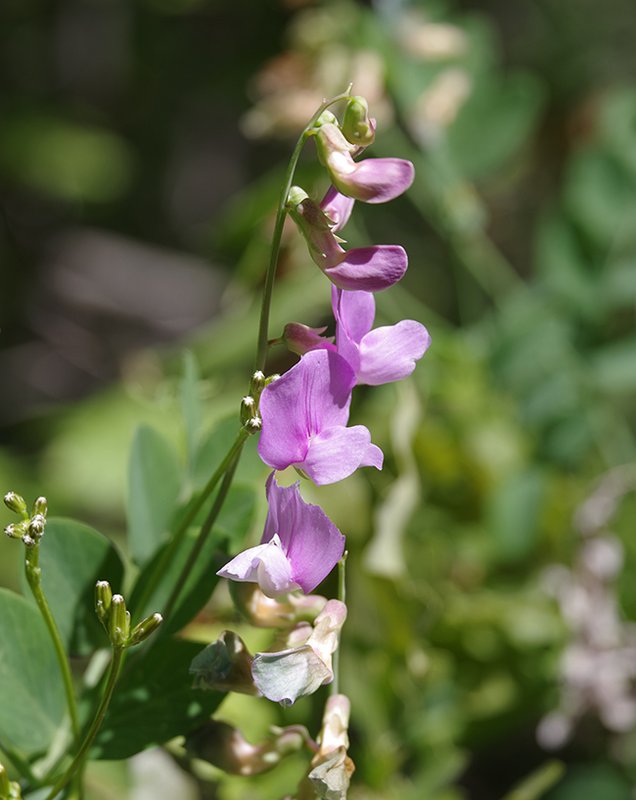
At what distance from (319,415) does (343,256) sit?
7cm

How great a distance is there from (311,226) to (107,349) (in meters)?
2.16

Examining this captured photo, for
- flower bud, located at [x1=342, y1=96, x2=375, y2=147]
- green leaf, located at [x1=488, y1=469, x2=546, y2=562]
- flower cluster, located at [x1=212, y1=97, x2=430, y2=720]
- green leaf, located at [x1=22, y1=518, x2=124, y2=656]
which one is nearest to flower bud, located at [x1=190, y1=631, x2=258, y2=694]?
flower cluster, located at [x1=212, y1=97, x2=430, y2=720]

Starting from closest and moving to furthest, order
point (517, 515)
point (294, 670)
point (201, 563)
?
point (294, 670)
point (201, 563)
point (517, 515)

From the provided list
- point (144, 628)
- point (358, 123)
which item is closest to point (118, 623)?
point (144, 628)

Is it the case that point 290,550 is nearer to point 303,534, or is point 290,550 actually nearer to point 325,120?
point 303,534

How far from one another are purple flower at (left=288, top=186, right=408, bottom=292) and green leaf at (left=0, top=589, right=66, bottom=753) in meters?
0.21

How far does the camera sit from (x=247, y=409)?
1.40 ft

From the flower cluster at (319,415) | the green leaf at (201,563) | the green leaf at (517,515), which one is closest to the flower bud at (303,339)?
the flower cluster at (319,415)

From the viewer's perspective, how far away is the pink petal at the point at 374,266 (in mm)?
441

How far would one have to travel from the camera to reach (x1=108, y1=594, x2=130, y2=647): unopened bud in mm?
423

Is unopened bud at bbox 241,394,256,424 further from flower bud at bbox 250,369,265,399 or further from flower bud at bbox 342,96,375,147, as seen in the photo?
flower bud at bbox 342,96,375,147

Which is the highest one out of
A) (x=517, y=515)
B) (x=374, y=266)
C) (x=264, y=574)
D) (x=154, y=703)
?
(x=374, y=266)

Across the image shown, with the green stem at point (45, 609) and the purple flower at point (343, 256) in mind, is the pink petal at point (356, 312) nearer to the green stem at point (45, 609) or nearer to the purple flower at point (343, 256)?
the purple flower at point (343, 256)

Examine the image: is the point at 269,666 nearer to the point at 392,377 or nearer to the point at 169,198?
the point at 392,377
